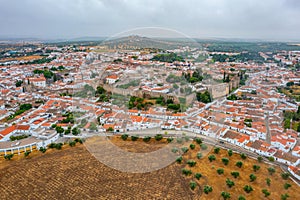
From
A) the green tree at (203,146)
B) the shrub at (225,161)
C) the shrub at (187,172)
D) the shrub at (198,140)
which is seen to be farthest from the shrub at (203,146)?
the shrub at (187,172)

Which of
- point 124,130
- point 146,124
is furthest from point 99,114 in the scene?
point 146,124

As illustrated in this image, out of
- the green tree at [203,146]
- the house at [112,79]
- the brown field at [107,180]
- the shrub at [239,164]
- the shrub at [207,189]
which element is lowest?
the brown field at [107,180]

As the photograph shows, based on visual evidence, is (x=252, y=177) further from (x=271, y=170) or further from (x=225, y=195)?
(x=225, y=195)

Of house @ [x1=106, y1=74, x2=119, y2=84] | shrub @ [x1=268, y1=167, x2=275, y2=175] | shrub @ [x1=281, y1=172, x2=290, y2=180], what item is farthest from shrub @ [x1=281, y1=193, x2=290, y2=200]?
house @ [x1=106, y1=74, x2=119, y2=84]

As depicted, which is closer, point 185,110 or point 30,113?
point 185,110

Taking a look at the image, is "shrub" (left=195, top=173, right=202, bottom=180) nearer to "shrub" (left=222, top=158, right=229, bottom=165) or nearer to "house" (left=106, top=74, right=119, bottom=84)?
"shrub" (left=222, top=158, right=229, bottom=165)

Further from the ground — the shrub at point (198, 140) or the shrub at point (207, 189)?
the shrub at point (198, 140)

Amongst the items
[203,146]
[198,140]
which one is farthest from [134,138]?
[203,146]

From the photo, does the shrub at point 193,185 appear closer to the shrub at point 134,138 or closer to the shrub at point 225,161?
the shrub at point 225,161

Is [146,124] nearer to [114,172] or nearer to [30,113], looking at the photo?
[114,172]
